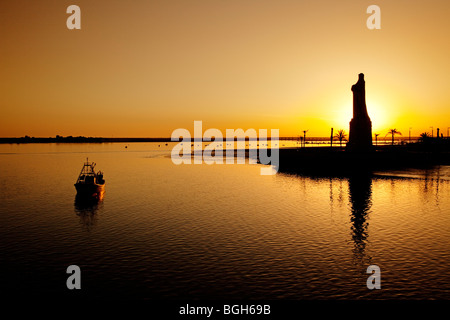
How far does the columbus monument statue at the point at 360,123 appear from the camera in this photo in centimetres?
8438

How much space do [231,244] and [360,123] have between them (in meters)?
70.7

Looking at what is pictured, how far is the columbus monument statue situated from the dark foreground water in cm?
3875

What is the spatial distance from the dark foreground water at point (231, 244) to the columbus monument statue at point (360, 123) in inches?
1526

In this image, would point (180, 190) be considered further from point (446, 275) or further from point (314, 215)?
point (446, 275)

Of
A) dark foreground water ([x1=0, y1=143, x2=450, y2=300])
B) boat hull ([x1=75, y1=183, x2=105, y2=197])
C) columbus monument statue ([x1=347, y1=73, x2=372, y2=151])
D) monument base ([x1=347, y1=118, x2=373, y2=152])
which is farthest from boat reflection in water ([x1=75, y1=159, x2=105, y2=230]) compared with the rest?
monument base ([x1=347, y1=118, x2=373, y2=152])

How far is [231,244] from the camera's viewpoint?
25078mm

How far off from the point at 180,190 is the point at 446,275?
41567 millimetres

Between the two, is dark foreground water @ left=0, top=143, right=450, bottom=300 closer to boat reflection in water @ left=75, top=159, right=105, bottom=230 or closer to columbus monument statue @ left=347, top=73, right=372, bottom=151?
boat reflection in water @ left=75, top=159, right=105, bottom=230

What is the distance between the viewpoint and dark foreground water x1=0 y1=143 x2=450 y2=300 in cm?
1731

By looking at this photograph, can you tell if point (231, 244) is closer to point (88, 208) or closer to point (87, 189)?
point (88, 208)

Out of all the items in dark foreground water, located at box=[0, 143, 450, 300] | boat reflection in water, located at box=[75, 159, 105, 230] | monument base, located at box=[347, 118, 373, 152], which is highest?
monument base, located at box=[347, 118, 373, 152]

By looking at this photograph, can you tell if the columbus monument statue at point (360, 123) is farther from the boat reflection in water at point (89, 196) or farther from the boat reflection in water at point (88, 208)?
the boat reflection in water at point (88, 208)

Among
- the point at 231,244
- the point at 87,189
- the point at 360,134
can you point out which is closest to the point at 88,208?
the point at 87,189
